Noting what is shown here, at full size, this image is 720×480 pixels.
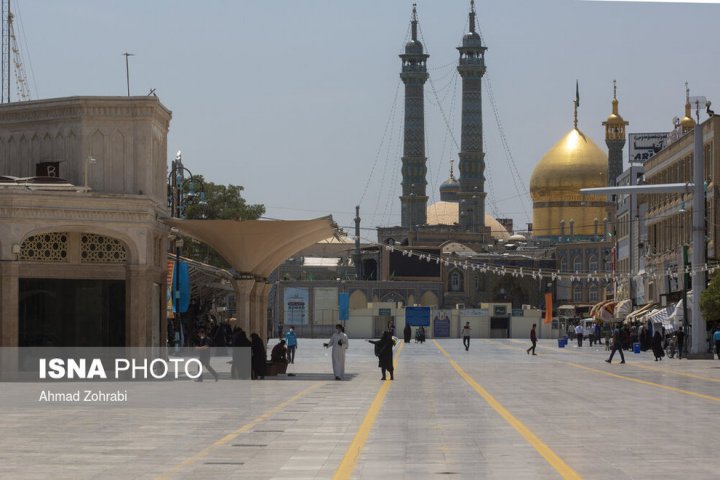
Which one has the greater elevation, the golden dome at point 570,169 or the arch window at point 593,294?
the golden dome at point 570,169

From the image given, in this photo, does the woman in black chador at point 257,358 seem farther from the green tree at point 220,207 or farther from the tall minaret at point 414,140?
the tall minaret at point 414,140

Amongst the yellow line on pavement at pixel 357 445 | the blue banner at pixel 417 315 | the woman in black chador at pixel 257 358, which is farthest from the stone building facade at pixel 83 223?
the blue banner at pixel 417 315

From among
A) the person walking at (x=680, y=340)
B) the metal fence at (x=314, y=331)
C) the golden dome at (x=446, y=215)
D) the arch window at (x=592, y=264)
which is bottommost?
the metal fence at (x=314, y=331)

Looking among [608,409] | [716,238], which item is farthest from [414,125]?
[608,409]

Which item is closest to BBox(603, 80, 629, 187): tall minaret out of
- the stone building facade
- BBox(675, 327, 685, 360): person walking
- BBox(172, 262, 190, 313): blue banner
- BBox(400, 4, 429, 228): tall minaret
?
BBox(400, 4, 429, 228): tall minaret

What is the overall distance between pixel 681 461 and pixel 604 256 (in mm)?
137230

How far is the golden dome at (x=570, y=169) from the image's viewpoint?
6161 inches

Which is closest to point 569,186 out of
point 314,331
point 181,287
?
point 314,331

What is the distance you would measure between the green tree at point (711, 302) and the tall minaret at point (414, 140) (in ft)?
384

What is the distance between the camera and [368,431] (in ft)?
58.9

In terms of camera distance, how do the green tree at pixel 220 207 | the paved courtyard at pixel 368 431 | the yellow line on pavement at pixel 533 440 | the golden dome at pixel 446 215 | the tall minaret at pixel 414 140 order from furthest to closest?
the golden dome at pixel 446 215 → the tall minaret at pixel 414 140 → the green tree at pixel 220 207 → the paved courtyard at pixel 368 431 → the yellow line on pavement at pixel 533 440

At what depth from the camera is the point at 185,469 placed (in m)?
13.6

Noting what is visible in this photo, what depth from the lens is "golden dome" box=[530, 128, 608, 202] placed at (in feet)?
513

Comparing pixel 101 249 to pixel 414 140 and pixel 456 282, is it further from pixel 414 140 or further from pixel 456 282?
pixel 414 140
